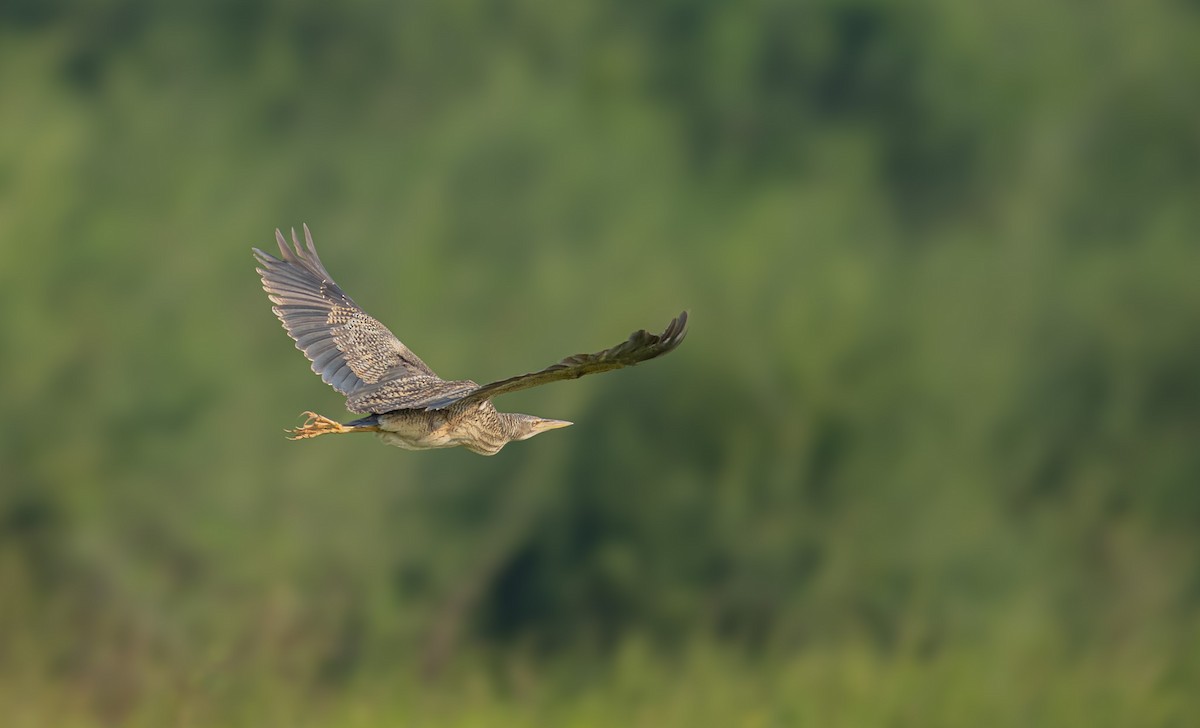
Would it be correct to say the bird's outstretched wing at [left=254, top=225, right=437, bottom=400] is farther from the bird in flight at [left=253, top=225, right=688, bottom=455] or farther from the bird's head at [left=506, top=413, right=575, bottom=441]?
the bird's head at [left=506, top=413, right=575, bottom=441]

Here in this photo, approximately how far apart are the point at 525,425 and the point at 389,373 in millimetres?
695

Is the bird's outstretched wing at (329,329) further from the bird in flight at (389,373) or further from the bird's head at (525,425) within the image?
the bird's head at (525,425)

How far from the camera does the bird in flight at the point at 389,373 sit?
7.32m

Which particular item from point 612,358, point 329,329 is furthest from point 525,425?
point 612,358

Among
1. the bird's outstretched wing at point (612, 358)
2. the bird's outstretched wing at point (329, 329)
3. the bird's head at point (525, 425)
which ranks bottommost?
the bird's outstretched wing at point (612, 358)

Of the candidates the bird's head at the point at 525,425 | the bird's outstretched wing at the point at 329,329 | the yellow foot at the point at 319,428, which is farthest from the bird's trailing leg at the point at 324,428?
the bird's head at the point at 525,425

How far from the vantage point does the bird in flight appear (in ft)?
24.0

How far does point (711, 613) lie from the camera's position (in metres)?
23.0

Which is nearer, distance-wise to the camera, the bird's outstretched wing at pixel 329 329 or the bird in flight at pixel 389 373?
the bird in flight at pixel 389 373

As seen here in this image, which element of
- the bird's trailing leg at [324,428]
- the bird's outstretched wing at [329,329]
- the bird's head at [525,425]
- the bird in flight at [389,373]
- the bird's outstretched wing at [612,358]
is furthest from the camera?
the bird's outstretched wing at [329,329]

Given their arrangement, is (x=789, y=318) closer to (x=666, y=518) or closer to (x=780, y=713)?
(x=666, y=518)

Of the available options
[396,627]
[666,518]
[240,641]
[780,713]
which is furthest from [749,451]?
[240,641]

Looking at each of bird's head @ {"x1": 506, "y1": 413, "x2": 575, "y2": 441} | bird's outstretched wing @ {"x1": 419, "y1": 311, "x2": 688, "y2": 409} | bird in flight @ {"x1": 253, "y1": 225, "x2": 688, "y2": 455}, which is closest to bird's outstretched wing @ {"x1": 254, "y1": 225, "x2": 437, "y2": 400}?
bird in flight @ {"x1": 253, "y1": 225, "x2": 688, "y2": 455}

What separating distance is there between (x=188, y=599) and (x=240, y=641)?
2.55 feet
